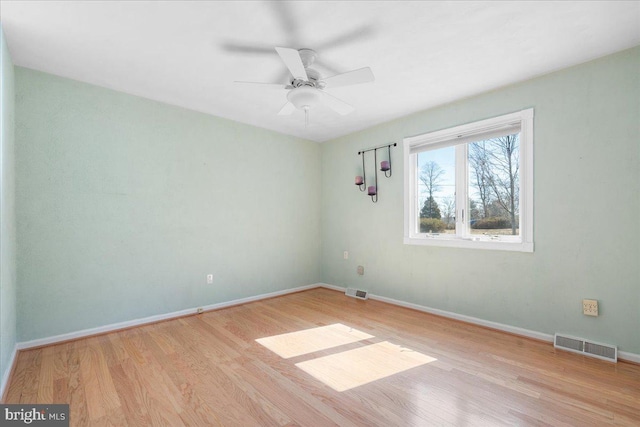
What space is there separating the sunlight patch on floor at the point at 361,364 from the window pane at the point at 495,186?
158 cm

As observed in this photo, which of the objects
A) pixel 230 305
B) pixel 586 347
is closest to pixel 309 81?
pixel 230 305

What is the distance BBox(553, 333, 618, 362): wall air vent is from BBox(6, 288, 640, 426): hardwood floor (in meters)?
0.07

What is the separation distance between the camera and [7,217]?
2.13m

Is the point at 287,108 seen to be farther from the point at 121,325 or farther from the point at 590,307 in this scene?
the point at 590,307

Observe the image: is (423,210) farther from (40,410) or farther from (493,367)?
(40,410)

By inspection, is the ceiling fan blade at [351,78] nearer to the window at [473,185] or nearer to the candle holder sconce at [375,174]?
the window at [473,185]

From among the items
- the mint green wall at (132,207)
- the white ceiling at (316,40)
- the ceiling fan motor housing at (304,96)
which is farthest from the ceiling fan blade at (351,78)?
the mint green wall at (132,207)

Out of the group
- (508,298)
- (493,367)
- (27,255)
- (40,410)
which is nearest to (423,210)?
→ (508,298)

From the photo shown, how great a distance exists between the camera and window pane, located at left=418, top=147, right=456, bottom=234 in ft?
11.3

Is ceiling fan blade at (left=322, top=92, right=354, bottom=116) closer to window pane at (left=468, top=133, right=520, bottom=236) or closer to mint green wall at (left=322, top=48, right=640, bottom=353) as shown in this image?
mint green wall at (left=322, top=48, right=640, bottom=353)

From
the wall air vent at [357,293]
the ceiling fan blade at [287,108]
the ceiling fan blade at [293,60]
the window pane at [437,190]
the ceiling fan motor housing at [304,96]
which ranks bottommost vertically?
the wall air vent at [357,293]

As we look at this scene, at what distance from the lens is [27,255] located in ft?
8.22

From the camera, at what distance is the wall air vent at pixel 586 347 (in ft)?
7.54

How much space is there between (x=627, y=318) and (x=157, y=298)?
4244 mm
